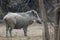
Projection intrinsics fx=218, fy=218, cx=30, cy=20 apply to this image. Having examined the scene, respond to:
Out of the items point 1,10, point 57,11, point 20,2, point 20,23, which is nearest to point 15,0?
point 20,2

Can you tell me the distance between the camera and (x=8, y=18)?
32.9 ft

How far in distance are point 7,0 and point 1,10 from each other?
3.49 feet

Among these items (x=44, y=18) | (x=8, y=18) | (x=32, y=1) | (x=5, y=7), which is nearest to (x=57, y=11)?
(x=44, y=18)

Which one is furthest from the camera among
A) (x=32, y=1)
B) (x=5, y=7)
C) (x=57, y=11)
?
(x=5, y=7)

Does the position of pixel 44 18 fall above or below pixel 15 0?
below

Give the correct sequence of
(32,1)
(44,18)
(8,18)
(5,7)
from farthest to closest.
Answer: (5,7), (32,1), (8,18), (44,18)

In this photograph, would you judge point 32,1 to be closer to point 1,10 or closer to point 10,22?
point 1,10

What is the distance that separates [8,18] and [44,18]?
541cm

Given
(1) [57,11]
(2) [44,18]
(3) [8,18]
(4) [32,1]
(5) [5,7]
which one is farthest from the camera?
(5) [5,7]

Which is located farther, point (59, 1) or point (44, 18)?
point (44, 18)

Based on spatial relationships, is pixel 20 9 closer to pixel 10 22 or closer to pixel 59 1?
pixel 10 22

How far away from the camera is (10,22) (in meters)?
10.1

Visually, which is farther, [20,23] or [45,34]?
[20,23]

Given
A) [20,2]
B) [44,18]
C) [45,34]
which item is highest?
[20,2]
